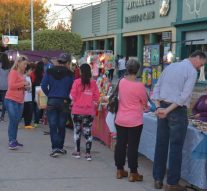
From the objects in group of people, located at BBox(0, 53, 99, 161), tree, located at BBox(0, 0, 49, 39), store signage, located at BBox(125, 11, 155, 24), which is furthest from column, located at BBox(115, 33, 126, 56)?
group of people, located at BBox(0, 53, 99, 161)

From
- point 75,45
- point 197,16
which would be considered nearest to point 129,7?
point 75,45

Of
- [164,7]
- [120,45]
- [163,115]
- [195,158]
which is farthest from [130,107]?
[120,45]

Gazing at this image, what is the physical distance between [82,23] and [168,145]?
42093mm

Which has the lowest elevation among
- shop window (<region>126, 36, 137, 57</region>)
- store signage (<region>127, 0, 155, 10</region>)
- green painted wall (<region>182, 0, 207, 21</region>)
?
shop window (<region>126, 36, 137, 57</region>)

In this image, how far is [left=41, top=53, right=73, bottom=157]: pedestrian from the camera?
314 inches

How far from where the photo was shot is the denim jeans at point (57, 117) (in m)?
7.98

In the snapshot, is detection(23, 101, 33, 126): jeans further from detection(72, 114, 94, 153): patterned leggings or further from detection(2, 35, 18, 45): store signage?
→ detection(2, 35, 18, 45): store signage

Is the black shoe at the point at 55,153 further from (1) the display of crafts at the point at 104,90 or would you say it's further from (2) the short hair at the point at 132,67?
A: (2) the short hair at the point at 132,67

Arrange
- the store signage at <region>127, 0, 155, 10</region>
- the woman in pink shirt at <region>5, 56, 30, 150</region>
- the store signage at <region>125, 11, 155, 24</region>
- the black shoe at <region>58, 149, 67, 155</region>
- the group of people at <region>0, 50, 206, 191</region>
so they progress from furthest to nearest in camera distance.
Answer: the store signage at <region>127, 0, 155, 10</region>, the store signage at <region>125, 11, 155, 24</region>, the woman in pink shirt at <region>5, 56, 30, 150</region>, the black shoe at <region>58, 149, 67, 155</region>, the group of people at <region>0, 50, 206, 191</region>

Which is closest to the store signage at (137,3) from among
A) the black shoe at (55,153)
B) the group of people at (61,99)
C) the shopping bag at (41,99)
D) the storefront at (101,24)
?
the storefront at (101,24)

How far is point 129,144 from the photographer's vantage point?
6.59 metres

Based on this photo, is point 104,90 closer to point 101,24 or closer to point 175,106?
point 175,106

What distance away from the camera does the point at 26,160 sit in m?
7.77

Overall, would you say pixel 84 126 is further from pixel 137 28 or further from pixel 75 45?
pixel 75 45
